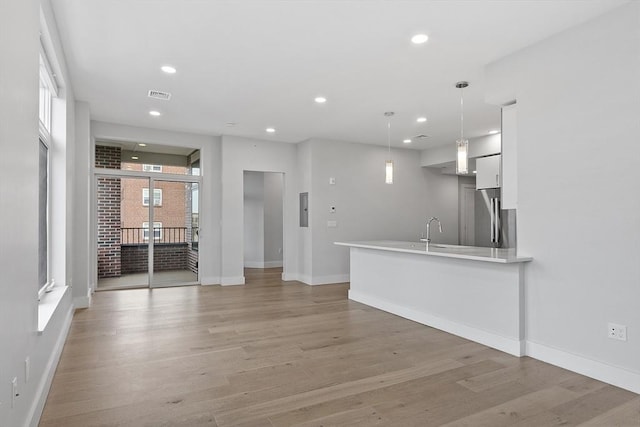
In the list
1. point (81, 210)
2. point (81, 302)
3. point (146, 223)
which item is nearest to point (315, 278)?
point (146, 223)

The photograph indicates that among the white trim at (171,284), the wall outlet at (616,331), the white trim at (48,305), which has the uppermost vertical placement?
the white trim at (48,305)

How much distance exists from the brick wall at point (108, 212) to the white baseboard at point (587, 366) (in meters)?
6.49

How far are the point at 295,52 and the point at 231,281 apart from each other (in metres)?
4.71

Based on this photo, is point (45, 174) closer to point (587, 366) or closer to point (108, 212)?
point (108, 212)

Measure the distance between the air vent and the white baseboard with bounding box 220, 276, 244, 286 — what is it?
11.4 feet

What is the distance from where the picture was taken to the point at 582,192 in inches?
118

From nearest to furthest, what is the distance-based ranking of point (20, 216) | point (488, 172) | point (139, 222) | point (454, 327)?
point (20, 216), point (454, 327), point (488, 172), point (139, 222)

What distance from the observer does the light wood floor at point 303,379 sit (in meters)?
2.31

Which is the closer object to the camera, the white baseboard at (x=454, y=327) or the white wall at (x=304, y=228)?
the white baseboard at (x=454, y=327)

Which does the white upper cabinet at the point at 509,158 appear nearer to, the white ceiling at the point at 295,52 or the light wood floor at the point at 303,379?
the white ceiling at the point at 295,52

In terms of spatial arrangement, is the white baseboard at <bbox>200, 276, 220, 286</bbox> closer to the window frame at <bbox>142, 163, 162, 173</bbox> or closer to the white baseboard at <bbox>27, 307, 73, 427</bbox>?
the window frame at <bbox>142, 163, 162, 173</bbox>

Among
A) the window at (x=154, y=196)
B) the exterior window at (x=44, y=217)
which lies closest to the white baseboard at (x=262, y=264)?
the window at (x=154, y=196)

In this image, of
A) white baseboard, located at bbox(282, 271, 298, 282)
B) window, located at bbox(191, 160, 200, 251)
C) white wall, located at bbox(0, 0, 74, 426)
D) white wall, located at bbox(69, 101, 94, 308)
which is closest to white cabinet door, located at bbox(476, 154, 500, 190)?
white baseboard, located at bbox(282, 271, 298, 282)

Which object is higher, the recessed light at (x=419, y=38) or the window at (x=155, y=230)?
the recessed light at (x=419, y=38)
